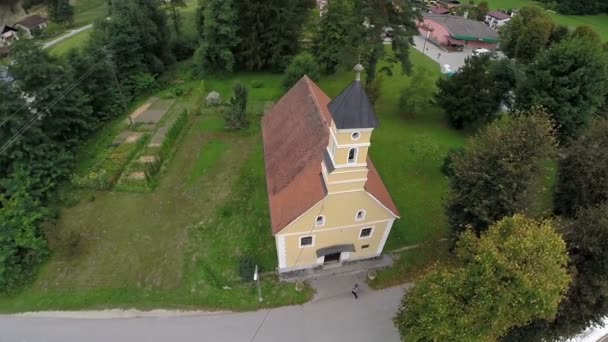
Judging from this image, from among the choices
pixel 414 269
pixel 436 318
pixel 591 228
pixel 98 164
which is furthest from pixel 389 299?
pixel 98 164

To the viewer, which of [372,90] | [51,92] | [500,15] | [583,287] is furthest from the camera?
[500,15]

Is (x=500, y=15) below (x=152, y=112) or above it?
above

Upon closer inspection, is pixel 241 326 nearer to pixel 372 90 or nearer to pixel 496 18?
pixel 372 90

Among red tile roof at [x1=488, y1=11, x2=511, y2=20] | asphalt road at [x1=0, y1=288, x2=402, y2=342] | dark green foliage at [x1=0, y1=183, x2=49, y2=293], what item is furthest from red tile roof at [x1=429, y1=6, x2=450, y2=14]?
dark green foliage at [x1=0, y1=183, x2=49, y2=293]

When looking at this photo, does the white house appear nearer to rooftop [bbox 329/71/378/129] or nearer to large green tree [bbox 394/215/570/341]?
rooftop [bbox 329/71/378/129]

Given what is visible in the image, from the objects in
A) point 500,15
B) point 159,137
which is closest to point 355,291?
point 159,137

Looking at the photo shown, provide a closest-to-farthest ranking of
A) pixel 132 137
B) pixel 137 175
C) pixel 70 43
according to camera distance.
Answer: pixel 137 175 → pixel 132 137 → pixel 70 43
